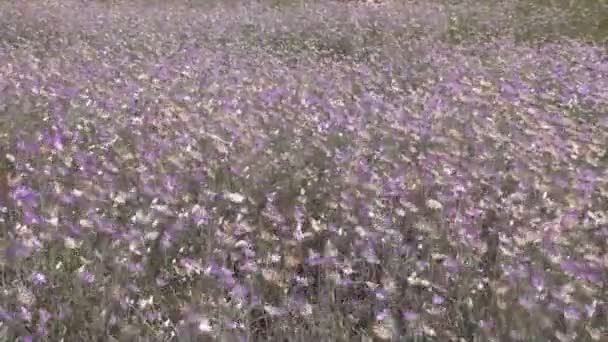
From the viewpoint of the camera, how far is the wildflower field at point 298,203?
7.73 ft

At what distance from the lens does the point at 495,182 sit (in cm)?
351

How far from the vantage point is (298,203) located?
3.40m

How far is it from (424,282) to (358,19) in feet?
27.2

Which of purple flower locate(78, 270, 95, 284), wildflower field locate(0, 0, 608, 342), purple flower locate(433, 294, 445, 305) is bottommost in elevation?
wildflower field locate(0, 0, 608, 342)

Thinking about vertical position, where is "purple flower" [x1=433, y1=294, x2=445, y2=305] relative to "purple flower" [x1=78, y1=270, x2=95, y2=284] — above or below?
below

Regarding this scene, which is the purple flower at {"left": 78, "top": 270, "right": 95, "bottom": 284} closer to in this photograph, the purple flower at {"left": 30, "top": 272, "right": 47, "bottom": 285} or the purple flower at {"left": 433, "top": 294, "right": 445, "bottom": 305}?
the purple flower at {"left": 30, "top": 272, "right": 47, "bottom": 285}

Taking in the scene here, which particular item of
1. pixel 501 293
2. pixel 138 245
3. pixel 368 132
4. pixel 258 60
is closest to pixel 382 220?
pixel 501 293

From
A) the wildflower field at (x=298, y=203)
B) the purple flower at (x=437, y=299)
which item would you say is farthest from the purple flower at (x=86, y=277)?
the purple flower at (x=437, y=299)

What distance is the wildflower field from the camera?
236cm

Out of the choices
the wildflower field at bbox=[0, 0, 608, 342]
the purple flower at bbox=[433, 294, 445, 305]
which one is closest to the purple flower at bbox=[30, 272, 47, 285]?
the wildflower field at bbox=[0, 0, 608, 342]

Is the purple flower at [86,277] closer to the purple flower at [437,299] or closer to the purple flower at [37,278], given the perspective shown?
the purple flower at [37,278]

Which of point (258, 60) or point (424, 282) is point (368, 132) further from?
point (258, 60)

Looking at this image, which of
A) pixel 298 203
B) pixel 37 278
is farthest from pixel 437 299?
pixel 37 278

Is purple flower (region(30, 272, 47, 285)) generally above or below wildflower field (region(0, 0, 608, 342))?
above
